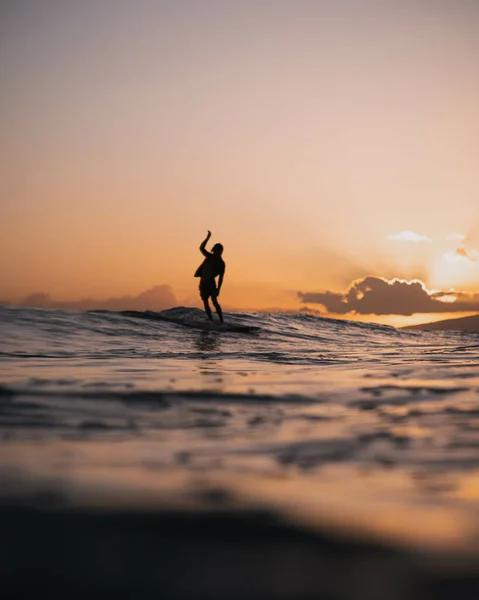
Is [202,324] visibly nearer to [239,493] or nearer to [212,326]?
[212,326]

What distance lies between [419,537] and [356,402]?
1.91 meters

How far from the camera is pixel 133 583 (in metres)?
0.84

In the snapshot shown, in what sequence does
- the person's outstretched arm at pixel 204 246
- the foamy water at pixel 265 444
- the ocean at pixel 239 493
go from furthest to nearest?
the person's outstretched arm at pixel 204 246 < the foamy water at pixel 265 444 < the ocean at pixel 239 493

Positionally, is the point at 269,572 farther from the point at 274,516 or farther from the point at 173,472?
the point at 173,472

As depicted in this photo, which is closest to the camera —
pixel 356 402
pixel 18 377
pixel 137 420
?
pixel 137 420

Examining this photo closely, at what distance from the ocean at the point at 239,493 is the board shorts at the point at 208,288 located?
34.2 feet

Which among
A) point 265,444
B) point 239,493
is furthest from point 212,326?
point 239,493

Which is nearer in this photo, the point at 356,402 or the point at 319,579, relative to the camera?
the point at 319,579

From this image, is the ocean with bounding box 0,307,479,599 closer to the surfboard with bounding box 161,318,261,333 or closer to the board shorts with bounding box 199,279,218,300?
the surfboard with bounding box 161,318,261,333

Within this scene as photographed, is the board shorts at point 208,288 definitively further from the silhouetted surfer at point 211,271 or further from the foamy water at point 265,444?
the foamy water at point 265,444

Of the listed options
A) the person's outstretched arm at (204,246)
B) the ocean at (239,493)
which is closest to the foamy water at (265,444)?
the ocean at (239,493)

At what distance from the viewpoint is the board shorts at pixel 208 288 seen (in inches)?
535

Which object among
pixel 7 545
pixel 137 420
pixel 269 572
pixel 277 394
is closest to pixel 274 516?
pixel 269 572

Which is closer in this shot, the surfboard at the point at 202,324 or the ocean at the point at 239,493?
the ocean at the point at 239,493
